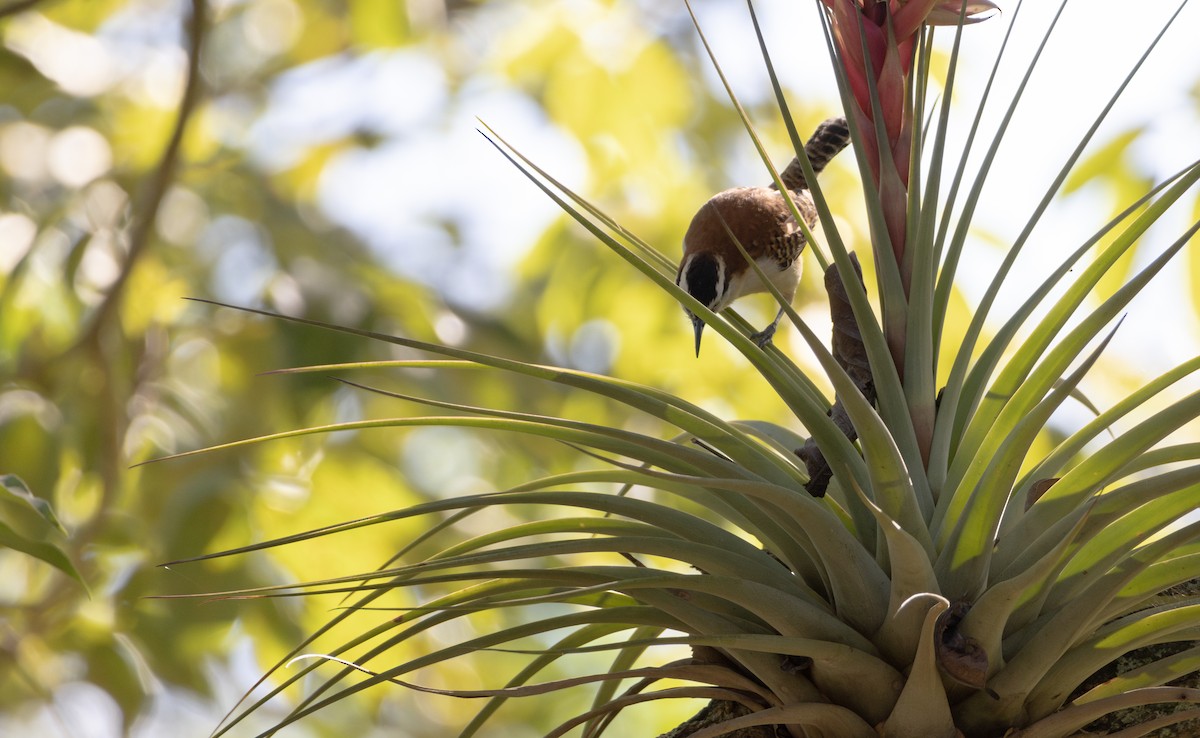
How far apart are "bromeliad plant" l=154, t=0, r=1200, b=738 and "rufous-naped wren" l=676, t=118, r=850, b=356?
3.04 ft

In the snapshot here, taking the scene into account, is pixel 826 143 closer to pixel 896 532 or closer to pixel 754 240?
pixel 754 240

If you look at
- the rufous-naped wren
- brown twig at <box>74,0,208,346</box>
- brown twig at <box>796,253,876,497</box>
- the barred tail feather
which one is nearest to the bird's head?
the rufous-naped wren

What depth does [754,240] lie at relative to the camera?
221cm

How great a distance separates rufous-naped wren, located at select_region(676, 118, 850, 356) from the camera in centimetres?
204

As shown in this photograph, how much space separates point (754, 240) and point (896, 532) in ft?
5.14

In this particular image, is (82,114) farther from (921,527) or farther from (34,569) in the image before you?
(921,527)

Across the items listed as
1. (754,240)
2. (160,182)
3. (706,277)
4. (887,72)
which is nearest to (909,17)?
(887,72)

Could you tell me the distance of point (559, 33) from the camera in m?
2.85

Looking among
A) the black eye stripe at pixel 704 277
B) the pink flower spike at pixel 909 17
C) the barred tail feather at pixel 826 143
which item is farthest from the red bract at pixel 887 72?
the black eye stripe at pixel 704 277

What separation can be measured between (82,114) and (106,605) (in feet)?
4.73

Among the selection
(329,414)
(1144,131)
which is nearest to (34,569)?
(329,414)

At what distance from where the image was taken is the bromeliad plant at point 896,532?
0.73 metres

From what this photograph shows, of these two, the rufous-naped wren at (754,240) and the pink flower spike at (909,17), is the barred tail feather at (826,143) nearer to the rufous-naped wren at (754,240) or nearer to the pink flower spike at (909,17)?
the rufous-naped wren at (754,240)

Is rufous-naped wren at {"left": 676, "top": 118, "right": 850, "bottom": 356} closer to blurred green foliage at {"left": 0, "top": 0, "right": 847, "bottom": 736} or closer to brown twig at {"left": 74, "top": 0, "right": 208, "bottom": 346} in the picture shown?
blurred green foliage at {"left": 0, "top": 0, "right": 847, "bottom": 736}
